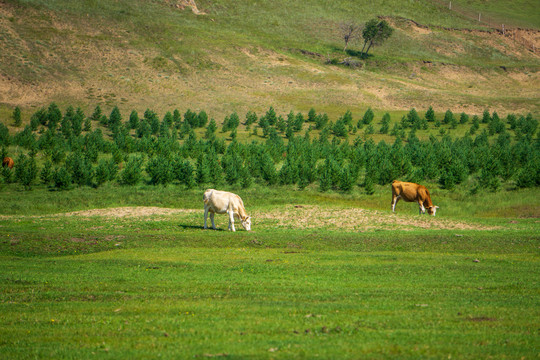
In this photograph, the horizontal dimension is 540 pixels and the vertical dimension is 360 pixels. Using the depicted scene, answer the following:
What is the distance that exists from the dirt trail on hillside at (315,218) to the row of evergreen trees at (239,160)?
1005cm

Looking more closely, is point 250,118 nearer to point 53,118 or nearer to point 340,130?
point 340,130

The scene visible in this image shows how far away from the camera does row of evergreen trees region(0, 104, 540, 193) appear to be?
43344mm

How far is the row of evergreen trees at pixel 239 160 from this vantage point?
142 feet

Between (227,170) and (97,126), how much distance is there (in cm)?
3648

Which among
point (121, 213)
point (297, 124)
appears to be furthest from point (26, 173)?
point (297, 124)

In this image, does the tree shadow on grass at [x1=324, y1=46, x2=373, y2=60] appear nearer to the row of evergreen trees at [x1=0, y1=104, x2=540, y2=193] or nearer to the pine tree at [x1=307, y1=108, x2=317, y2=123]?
the pine tree at [x1=307, y1=108, x2=317, y2=123]

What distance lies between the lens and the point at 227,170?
147 ft

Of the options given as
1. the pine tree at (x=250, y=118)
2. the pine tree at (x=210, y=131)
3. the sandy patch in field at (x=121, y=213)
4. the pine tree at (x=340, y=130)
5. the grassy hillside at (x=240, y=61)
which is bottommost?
the sandy patch in field at (x=121, y=213)

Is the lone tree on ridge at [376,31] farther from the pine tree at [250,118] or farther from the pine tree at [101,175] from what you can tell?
the pine tree at [101,175]

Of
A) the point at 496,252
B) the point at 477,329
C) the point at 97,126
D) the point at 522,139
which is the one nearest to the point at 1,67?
the point at 97,126

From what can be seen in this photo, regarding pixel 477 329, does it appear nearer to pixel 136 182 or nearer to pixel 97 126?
pixel 136 182

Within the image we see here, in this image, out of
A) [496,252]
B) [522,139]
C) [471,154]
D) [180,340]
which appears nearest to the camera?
[180,340]

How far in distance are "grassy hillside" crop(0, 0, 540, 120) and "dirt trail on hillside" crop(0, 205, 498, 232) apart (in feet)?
172

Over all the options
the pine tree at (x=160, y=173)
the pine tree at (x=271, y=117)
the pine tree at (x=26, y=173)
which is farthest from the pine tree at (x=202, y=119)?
the pine tree at (x=26, y=173)
